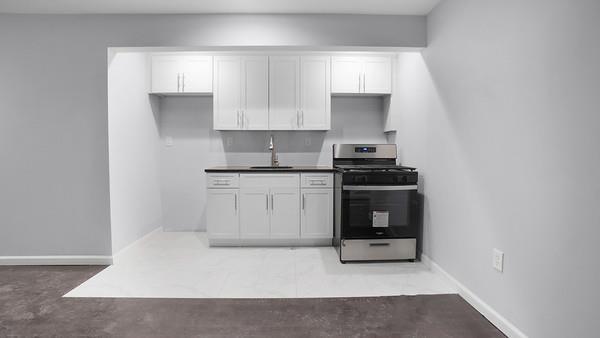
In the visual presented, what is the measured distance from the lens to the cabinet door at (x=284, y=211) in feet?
11.4

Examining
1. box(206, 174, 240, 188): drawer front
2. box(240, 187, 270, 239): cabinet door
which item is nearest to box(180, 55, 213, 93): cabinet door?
box(206, 174, 240, 188): drawer front

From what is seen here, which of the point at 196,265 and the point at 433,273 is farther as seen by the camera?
the point at 196,265

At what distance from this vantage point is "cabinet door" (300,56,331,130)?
12.1 feet

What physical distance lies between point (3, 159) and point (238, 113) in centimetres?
225

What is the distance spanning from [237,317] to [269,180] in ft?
5.52

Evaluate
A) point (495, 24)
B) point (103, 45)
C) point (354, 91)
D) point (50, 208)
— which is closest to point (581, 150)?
point (495, 24)

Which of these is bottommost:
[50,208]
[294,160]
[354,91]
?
[50,208]

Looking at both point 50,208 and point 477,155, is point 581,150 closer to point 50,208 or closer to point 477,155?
point 477,155

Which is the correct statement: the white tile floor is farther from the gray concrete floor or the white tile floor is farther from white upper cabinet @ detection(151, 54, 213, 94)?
white upper cabinet @ detection(151, 54, 213, 94)

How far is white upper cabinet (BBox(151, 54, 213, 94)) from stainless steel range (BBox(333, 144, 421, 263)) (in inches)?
81.7

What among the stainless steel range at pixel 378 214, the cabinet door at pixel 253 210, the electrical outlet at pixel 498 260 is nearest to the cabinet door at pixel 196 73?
the cabinet door at pixel 253 210

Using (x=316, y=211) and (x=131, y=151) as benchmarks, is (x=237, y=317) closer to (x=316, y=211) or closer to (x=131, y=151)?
(x=316, y=211)

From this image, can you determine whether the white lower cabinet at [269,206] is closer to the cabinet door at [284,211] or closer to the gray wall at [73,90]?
the cabinet door at [284,211]

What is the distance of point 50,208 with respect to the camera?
2.93 meters
